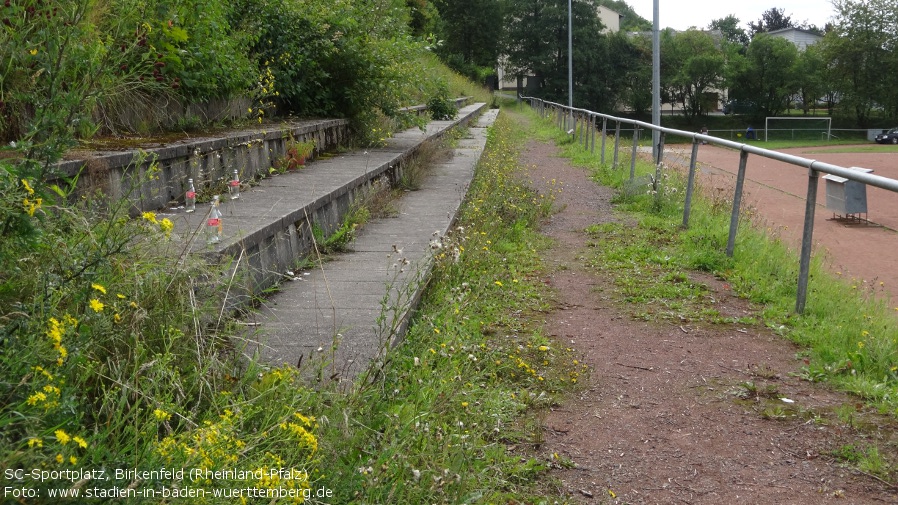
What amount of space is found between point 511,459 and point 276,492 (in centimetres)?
148

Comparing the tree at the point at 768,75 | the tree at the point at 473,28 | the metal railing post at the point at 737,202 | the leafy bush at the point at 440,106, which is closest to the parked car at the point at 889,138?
the tree at the point at 768,75

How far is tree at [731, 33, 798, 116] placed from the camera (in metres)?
67.7

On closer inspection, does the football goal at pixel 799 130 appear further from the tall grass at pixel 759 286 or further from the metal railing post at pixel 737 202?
the metal railing post at pixel 737 202

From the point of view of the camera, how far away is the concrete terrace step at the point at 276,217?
407 cm

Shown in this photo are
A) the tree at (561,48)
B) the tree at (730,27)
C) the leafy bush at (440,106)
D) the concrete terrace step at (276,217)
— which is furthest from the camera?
the tree at (730,27)

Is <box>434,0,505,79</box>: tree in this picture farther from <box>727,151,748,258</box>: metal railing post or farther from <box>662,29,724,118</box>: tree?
<box>727,151,748,258</box>: metal railing post

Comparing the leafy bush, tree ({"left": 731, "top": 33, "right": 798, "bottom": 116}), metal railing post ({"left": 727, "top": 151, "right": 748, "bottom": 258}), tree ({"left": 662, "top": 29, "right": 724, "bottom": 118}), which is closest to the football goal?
tree ({"left": 731, "top": 33, "right": 798, "bottom": 116})

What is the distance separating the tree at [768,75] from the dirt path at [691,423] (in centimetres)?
6764

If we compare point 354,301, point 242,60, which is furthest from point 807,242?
point 242,60

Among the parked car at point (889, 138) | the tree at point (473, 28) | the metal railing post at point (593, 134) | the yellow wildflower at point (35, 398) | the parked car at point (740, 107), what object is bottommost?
the parked car at point (889, 138)

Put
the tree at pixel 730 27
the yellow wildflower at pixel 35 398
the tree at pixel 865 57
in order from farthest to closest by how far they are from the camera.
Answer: the tree at pixel 730 27 < the tree at pixel 865 57 < the yellow wildflower at pixel 35 398

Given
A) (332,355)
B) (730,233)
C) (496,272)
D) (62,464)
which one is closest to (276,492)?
(62,464)

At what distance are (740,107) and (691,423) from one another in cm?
7212

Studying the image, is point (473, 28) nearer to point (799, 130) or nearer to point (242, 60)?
point (799, 130)
